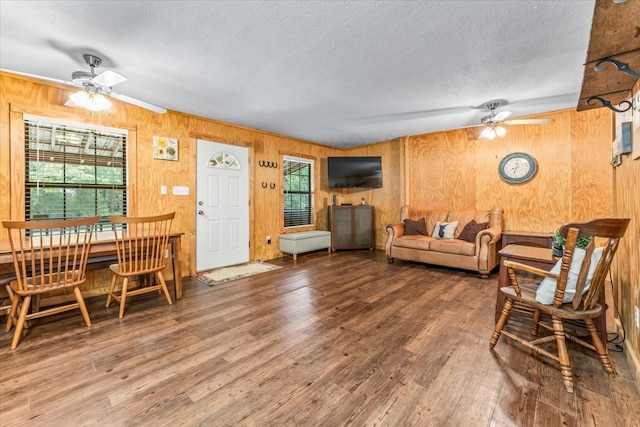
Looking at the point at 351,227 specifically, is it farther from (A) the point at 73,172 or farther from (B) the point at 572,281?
(A) the point at 73,172

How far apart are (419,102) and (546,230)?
8.96 feet

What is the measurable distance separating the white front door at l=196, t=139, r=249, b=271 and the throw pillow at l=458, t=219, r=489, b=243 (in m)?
3.47

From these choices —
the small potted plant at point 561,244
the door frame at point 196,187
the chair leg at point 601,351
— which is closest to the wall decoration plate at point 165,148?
the door frame at point 196,187

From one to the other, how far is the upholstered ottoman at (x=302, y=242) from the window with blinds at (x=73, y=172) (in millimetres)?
2491

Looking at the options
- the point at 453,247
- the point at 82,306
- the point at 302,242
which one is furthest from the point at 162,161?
the point at 453,247

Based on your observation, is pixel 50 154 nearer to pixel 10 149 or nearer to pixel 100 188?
pixel 10 149

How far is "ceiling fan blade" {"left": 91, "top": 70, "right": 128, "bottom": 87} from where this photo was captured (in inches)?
86.9

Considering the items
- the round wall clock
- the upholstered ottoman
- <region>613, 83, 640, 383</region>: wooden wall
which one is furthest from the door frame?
<region>613, 83, 640, 383</region>: wooden wall

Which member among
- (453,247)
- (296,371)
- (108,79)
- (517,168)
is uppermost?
(108,79)

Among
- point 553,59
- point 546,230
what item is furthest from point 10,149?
point 546,230

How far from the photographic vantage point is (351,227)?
561 centimetres

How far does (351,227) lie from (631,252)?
4.10 metres

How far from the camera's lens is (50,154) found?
2865 millimetres

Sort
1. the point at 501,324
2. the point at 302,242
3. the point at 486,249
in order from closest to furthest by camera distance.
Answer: the point at 501,324
the point at 486,249
the point at 302,242
